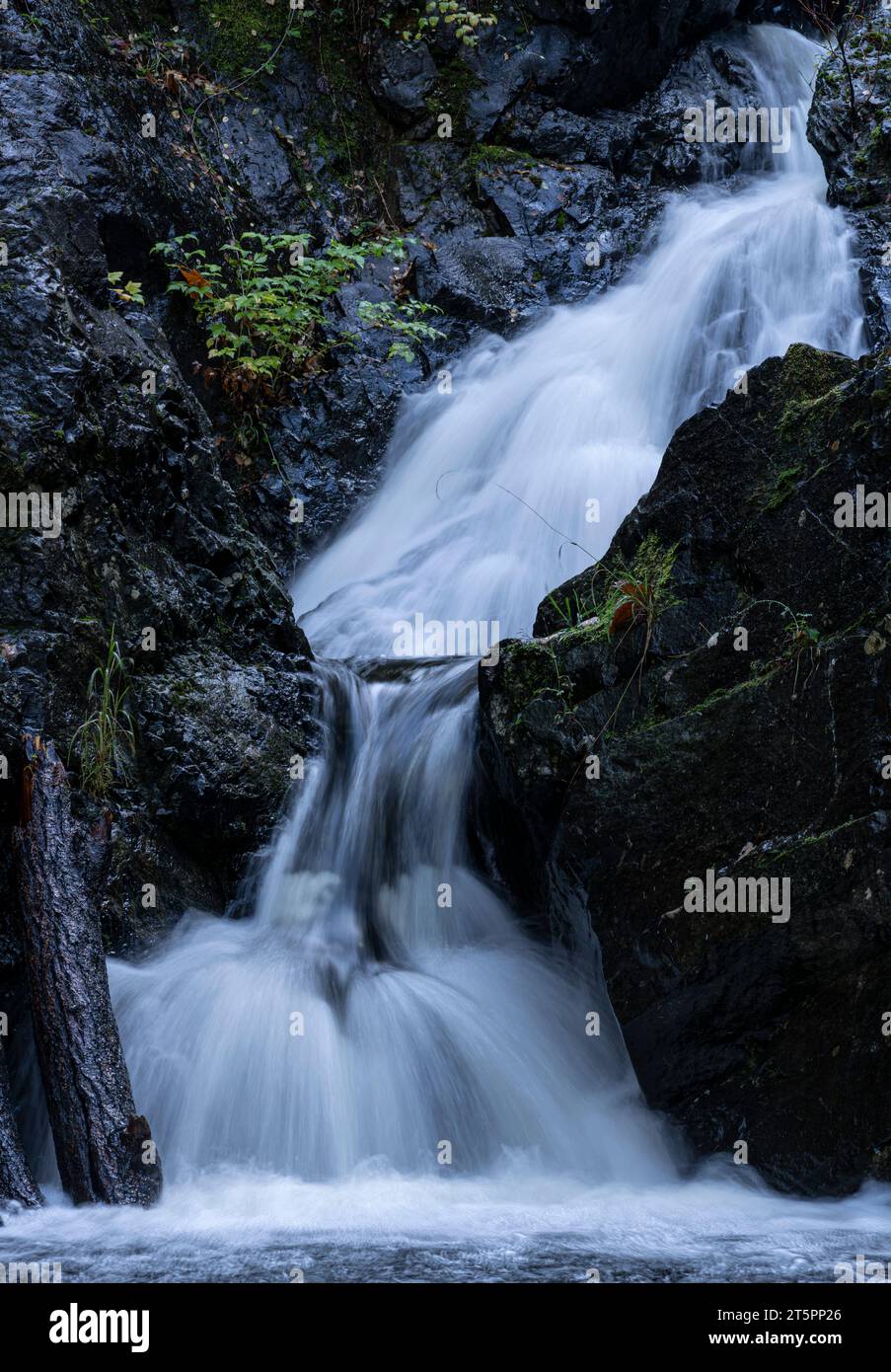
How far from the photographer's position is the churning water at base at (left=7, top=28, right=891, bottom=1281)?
344 cm

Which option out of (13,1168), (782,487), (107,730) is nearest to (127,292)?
(107,730)

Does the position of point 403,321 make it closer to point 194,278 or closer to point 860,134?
point 194,278

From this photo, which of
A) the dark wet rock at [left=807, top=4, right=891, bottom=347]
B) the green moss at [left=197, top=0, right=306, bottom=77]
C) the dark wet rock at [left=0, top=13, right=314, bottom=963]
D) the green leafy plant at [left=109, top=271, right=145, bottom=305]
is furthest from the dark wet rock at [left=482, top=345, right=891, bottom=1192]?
the green moss at [left=197, top=0, right=306, bottom=77]

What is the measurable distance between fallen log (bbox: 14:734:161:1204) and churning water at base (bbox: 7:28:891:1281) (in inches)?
6.1

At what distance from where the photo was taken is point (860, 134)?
35.0ft

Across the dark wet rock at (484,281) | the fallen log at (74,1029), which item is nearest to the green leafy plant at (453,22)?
the dark wet rock at (484,281)

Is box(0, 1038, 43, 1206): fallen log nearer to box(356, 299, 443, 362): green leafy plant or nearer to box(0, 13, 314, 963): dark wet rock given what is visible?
box(0, 13, 314, 963): dark wet rock

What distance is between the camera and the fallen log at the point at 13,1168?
11.7 ft

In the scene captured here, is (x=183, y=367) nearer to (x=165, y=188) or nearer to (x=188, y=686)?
(x=165, y=188)

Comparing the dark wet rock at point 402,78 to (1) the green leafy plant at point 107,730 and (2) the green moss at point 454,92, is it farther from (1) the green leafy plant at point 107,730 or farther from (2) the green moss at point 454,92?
(1) the green leafy plant at point 107,730

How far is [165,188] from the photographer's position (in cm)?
843

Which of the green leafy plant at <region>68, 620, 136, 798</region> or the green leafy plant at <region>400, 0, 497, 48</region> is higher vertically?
the green leafy plant at <region>400, 0, 497, 48</region>

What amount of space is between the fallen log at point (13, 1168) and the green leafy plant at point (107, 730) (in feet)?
5.09

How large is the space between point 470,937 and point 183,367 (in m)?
5.30
